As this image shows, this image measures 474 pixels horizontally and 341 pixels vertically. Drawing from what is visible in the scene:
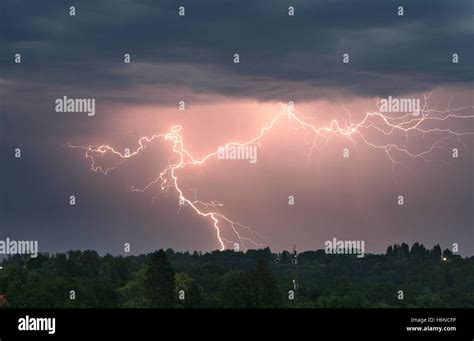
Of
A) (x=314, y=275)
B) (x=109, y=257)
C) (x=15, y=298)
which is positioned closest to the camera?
(x=15, y=298)
